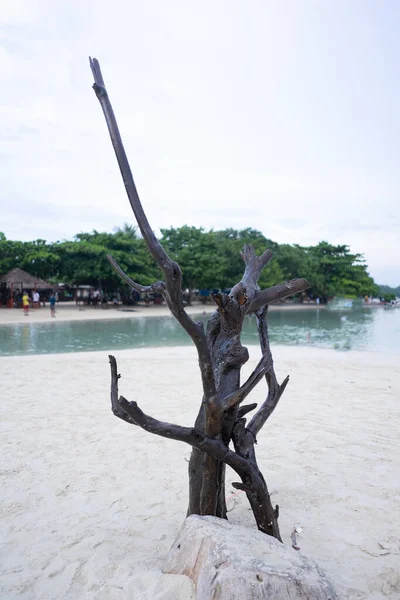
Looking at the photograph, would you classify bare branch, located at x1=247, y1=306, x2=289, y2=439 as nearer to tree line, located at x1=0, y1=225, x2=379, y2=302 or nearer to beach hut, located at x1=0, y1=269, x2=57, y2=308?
tree line, located at x1=0, y1=225, x2=379, y2=302

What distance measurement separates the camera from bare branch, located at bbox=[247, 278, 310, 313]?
9.16 feet

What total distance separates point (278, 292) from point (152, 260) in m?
36.7

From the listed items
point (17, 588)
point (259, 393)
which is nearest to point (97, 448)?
point (17, 588)

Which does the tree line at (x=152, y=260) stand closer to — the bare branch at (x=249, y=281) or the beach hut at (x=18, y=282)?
the beach hut at (x=18, y=282)

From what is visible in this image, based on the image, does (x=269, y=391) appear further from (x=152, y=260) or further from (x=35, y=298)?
(x=152, y=260)

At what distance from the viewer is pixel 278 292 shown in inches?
115

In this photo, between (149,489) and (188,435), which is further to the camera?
(149,489)

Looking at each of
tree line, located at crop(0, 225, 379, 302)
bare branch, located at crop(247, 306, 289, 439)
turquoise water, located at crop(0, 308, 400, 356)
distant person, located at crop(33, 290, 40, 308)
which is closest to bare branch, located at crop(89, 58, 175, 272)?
bare branch, located at crop(247, 306, 289, 439)

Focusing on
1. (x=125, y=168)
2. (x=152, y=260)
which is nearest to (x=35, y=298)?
(x=152, y=260)

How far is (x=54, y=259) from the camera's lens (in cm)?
3456

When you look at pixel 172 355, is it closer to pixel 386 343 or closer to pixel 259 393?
pixel 259 393

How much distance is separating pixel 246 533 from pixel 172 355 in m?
11.6

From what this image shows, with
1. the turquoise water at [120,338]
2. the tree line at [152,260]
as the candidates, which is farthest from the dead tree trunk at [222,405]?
the tree line at [152,260]

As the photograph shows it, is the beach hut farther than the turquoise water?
Yes
